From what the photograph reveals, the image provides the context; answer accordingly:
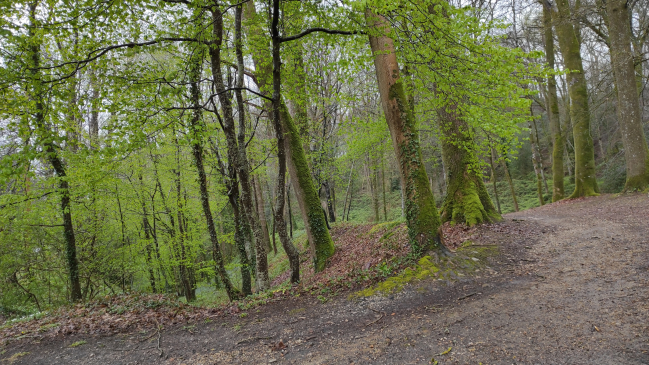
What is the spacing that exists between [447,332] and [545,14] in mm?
16863

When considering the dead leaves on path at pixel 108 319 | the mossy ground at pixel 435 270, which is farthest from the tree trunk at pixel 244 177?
the mossy ground at pixel 435 270

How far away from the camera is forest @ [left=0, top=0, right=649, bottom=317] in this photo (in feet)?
17.3

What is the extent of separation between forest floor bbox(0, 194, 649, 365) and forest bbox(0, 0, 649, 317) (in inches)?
58.4

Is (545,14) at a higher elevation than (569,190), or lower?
higher

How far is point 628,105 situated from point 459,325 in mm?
11655

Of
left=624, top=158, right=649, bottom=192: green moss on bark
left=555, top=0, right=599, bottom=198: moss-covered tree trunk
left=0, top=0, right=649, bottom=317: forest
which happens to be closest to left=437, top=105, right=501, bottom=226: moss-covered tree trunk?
left=0, top=0, right=649, bottom=317: forest

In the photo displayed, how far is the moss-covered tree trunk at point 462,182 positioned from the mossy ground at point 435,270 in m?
2.32

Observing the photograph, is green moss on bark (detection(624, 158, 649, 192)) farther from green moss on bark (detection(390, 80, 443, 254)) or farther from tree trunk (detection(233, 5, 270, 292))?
tree trunk (detection(233, 5, 270, 292))

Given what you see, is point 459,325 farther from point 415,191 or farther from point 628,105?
point 628,105

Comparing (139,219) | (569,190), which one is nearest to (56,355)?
(139,219)

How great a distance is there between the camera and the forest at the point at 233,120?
5266 millimetres

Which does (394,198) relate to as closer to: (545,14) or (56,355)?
(545,14)

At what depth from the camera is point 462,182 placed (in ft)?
26.8

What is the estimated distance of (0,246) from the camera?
841cm
